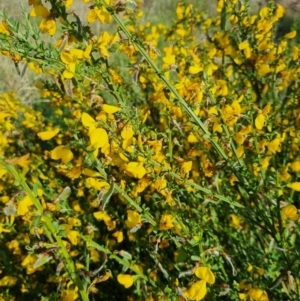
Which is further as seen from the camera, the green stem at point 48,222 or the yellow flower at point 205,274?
the yellow flower at point 205,274

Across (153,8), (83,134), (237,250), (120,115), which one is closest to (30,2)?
(120,115)

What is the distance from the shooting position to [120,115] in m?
1.32

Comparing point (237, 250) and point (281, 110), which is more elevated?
point (281, 110)

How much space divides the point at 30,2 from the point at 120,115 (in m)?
0.38

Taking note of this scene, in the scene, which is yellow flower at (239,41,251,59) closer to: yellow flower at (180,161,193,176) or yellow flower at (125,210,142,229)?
yellow flower at (180,161,193,176)

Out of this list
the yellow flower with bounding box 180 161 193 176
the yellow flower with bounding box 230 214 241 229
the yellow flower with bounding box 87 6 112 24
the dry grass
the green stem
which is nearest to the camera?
the green stem

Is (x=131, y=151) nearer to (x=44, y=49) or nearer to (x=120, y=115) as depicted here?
(x=120, y=115)

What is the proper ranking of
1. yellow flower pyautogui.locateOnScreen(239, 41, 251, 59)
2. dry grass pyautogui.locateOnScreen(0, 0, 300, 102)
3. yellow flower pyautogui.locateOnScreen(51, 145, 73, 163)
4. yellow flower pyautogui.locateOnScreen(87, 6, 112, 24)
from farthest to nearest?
dry grass pyautogui.locateOnScreen(0, 0, 300, 102), yellow flower pyautogui.locateOnScreen(239, 41, 251, 59), yellow flower pyautogui.locateOnScreen(51, 145, 73, 163), yellow flower pyautogui.locateOnScreen(87, 6, 112, 24)

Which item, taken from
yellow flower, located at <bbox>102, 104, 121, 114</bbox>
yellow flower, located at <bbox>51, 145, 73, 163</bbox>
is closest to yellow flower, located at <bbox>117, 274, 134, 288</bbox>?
yellow flower, located at <bbox>51, 145, 73, 163</bbox>

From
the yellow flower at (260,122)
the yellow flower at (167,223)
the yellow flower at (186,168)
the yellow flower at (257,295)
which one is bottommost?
the yellow flower at (257,295)

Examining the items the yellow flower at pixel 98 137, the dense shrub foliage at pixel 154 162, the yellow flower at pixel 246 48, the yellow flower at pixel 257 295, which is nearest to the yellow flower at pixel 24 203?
the dense shrub foliage at pixel 154 162

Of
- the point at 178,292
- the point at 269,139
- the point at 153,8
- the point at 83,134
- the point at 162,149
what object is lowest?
the point at 153,8

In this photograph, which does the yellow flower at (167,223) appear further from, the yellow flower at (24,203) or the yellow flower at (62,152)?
the yellow flower at (24,203)

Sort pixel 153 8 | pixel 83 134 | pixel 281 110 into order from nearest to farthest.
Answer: pixel 281 110 < pixel 83 134 < pixel 153 8
